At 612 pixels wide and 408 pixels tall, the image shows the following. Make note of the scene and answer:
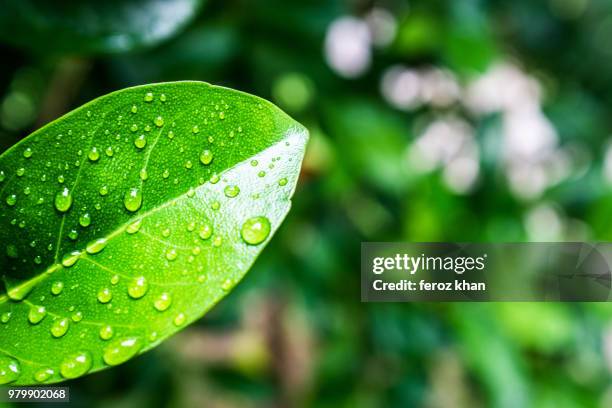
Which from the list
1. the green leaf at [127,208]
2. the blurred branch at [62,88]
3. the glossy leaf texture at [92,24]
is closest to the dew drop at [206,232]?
the green leaf at [127,208]

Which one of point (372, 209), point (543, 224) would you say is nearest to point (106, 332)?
point (372, 209)

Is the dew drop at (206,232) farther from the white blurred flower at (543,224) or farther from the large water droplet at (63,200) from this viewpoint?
the white blurred flower at (543,224)

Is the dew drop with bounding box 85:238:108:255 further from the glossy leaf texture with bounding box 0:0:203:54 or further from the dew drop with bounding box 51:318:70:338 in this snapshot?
the glossy leaf texture with bounding box 0:0:203:54

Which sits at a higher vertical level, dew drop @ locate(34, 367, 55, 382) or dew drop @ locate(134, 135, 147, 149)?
dew drop @ locate(134, 135, 147, 149)

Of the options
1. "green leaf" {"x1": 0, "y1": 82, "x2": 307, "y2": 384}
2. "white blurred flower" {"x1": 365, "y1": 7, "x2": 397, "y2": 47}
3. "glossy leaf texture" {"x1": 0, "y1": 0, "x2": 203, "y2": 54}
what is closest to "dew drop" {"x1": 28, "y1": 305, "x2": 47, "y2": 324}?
"green leaf" {"x1": 0, "y1": 82, "x2": 307, "y2": 384}

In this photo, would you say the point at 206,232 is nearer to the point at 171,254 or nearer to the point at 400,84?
the point at 171,254

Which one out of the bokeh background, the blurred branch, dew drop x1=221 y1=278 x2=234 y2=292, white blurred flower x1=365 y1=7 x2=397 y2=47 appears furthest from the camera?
white blurred flower x1=365 y1=7 x2=397 y2=47
